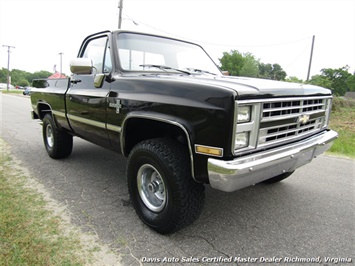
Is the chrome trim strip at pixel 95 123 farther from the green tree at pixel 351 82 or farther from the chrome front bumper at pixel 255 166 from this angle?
the green tree at pixel 351 82

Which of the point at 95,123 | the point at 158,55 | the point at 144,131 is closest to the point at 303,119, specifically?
the point at 144,131

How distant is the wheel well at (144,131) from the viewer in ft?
8.37

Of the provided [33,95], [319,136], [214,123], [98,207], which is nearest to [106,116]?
[98,207]

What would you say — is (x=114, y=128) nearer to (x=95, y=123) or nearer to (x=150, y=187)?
(x=95, y=123)

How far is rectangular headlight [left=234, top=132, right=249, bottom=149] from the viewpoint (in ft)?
6.56

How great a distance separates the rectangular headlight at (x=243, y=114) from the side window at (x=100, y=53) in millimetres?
1789

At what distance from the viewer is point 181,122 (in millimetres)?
2139

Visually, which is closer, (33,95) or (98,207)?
(98,207)

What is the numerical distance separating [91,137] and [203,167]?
2.02m

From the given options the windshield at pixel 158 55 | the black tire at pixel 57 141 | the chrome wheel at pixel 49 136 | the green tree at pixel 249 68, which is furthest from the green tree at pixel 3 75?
the windshield at pixel 158 55

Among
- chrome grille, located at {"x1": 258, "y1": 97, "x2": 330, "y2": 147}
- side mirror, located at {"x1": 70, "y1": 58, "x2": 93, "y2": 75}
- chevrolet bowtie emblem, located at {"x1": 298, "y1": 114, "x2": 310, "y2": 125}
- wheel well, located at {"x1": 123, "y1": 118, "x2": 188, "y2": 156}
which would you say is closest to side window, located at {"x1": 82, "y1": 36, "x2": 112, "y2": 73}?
side mirror, located at {"x1": 70, "y1": 58, "x2": 93, "y2": 75}

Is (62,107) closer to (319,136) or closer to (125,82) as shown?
(125,82)

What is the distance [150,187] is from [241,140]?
1087mm

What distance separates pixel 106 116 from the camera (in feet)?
9.82
